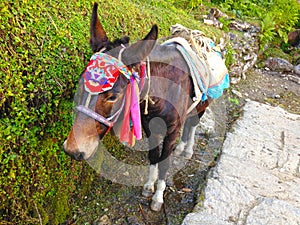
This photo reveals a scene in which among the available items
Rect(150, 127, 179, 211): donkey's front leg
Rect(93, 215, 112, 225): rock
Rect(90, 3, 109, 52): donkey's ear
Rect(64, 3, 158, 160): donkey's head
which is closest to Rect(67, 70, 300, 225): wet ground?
Rect(93, 215, 112, 225): rock

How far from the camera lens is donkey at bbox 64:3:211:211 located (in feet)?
7.37

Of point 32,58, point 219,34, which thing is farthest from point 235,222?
point 219,34

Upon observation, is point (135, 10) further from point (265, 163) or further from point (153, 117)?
point (265, 163)

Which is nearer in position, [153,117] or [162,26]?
[153,117]

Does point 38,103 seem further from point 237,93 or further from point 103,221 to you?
point 237,93

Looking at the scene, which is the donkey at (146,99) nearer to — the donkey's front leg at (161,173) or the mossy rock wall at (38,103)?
the donkey's front leg at (161,173)

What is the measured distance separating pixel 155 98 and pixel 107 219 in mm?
1642

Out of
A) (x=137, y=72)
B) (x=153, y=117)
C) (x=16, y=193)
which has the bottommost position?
(x=16, y=193)

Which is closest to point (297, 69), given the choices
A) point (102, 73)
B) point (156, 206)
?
point (156, 206)

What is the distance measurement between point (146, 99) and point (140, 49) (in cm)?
66

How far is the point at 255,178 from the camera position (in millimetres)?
4145

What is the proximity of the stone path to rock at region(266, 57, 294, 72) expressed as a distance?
4035 millimetres

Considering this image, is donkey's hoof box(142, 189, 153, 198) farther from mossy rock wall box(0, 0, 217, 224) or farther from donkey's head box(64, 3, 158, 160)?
donkey's head box(64, 3, 158, 160)

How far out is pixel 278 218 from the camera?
3.37 m
